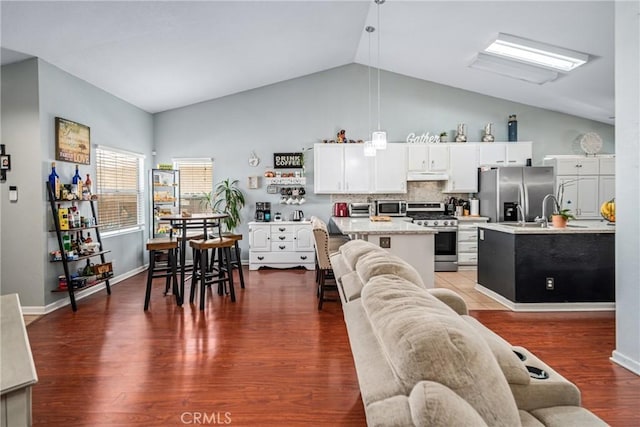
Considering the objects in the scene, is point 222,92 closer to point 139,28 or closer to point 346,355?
point 139,28

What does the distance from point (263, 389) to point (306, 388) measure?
28cm

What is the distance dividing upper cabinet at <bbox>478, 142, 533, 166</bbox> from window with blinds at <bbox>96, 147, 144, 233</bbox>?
232 inches

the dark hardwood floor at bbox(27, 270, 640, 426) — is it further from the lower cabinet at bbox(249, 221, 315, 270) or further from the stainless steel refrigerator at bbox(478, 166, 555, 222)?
the stainless steel refrigerator at bbox(478, 166, 555, 222)

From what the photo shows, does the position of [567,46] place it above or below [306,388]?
above

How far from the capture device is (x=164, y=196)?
5.77 meters

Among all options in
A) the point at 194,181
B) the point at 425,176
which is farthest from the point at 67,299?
the point at 425,176

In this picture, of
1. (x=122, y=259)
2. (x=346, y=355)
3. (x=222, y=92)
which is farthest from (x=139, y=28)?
(x=346, y=355)

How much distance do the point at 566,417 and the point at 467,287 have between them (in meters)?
3.76

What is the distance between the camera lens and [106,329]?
3.35 meters

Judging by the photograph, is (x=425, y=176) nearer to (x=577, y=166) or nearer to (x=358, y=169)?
(x=358, y=169)

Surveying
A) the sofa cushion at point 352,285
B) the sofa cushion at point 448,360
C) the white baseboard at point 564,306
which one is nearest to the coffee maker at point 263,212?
the white baseboard at point 564,306

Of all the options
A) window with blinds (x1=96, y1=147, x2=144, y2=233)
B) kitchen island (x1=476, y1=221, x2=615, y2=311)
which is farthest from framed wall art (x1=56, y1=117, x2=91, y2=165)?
kitchen island (x1=476, y1=221, x2=615, y2=311)

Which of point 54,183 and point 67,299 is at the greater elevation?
point 54,183

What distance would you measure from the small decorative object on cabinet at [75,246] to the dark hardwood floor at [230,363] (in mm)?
304
